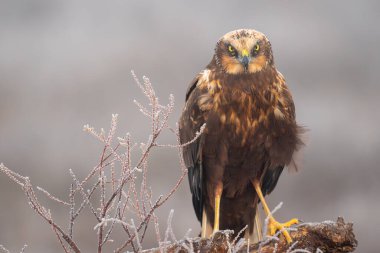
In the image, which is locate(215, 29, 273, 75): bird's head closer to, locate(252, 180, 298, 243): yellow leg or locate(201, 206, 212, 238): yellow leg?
locate(252, 180, 298, 243): yellow leg

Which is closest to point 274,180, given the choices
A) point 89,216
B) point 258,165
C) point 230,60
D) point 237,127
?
point 258,165

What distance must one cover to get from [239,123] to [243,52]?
409 millimetres

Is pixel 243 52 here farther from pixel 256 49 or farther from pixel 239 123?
pixel 239 123

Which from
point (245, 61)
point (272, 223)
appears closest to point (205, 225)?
point (272, 223)

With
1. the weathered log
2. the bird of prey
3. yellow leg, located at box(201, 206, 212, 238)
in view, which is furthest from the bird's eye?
yellow leg, located at box(201, 206, 212, 238)

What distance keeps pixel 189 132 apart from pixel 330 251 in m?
1.04

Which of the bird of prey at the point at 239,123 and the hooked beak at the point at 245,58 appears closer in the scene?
the hooked beak at the point at 245,58

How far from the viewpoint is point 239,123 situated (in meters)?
3.70

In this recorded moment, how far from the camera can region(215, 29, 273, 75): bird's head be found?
3.55 metres

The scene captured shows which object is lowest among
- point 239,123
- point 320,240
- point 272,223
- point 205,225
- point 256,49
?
point 320,240

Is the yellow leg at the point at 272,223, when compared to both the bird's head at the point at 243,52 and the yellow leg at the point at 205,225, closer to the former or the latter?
the yellow leg at the point at 205,225

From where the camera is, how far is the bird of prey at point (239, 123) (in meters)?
3.65

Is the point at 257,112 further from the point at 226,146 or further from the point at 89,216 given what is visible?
the point at 89,216

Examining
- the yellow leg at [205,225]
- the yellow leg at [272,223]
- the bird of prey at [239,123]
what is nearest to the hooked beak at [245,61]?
the bird of prey at [239,123]
